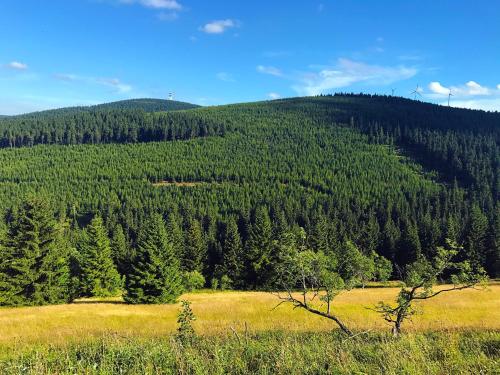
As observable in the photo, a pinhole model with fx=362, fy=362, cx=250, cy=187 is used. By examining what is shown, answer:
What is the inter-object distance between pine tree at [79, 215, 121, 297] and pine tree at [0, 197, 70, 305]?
24.8ft

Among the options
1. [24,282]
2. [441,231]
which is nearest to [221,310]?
[24,282]

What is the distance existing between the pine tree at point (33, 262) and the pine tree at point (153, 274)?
32.9 ft

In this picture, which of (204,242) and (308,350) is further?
(204,242)

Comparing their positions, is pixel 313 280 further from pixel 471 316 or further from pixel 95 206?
pixel 95 206

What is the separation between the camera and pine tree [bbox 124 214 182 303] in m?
48.5

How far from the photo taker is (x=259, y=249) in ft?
252

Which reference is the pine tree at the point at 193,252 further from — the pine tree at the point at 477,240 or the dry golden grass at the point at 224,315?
the pine tree at the point at 477,240

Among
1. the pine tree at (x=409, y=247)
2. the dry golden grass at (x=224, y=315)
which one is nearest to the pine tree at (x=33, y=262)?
the dry golden grass at (x=224, y=315)

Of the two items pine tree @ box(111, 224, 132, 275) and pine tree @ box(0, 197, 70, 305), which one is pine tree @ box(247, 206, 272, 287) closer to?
pine tree @ box(111, 224, 132, 275)

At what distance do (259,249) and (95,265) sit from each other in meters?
32.4

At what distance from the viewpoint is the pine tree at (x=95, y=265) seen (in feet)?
193

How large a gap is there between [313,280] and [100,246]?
169ft

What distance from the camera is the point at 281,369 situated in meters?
8.20

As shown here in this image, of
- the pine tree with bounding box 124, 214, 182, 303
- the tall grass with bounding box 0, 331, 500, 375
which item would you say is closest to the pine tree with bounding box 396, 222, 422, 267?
the pine tree with bounding box 124, 214, 182, 303
